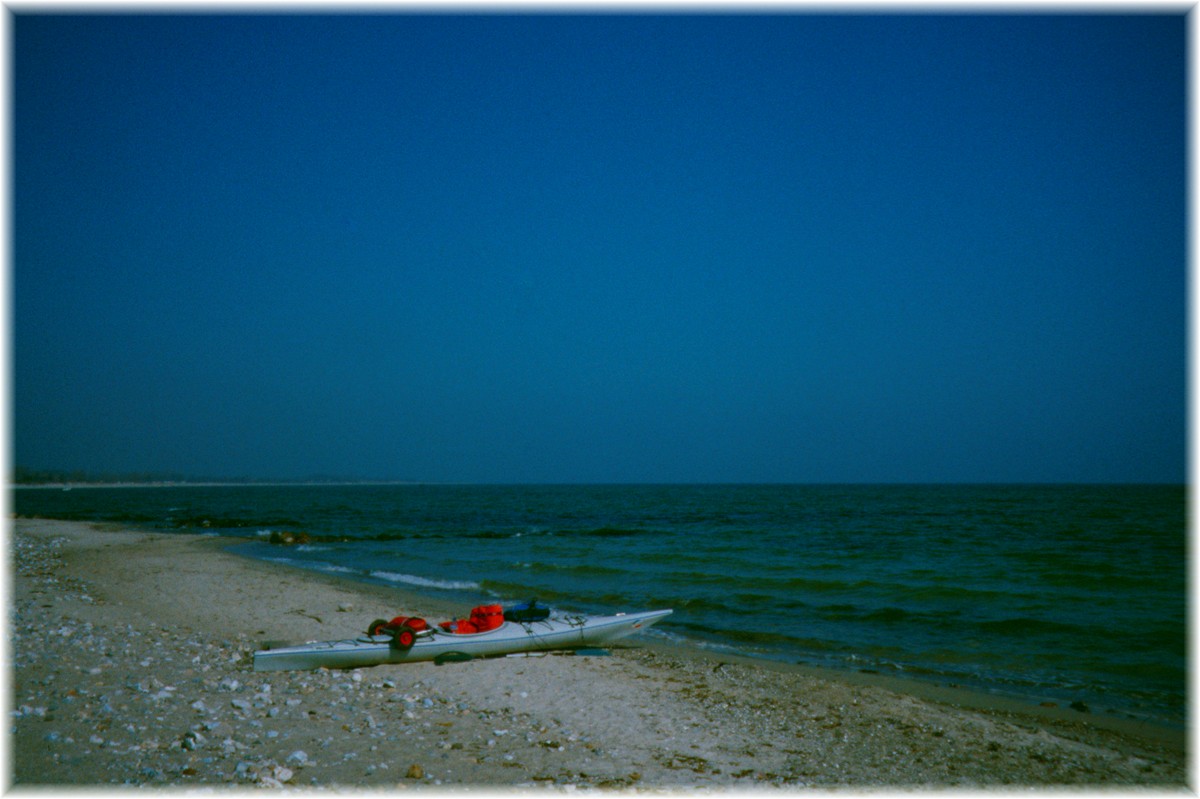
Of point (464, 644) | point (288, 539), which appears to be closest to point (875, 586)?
point (464, 644)

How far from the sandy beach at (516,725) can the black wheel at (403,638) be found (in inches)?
13.0

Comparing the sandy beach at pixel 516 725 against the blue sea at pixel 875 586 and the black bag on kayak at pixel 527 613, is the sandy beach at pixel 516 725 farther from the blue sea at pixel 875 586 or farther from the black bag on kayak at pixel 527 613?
the blue sea at pixel 875 586

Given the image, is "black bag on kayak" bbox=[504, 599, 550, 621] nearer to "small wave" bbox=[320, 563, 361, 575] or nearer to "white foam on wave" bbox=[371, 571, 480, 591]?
"white foam on wave" bbox=[371, 571, 480, 591]

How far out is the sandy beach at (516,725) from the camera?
6562 mm

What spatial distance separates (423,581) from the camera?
72.4ft

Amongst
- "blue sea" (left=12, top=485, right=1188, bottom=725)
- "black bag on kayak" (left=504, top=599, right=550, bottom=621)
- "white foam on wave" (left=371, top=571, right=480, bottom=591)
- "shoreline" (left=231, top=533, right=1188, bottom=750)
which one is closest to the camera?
"shoreline" (left=231, top=533, right=1188, bottom=750)

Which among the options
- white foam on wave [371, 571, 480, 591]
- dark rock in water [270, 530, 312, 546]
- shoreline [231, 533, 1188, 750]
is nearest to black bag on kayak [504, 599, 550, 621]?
shoreline [231, 533, 1188, 750]

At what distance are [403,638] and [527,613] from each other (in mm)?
2237

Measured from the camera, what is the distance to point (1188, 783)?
24.3 ft

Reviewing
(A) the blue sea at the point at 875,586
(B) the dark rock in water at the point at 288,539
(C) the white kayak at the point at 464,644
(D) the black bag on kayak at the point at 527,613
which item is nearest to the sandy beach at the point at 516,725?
(C) the white kayak at the point at 464,644

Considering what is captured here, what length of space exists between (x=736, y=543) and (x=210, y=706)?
26.7m

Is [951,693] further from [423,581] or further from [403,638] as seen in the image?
[423,581]

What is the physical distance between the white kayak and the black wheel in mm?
33

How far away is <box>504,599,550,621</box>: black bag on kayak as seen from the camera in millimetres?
12086
